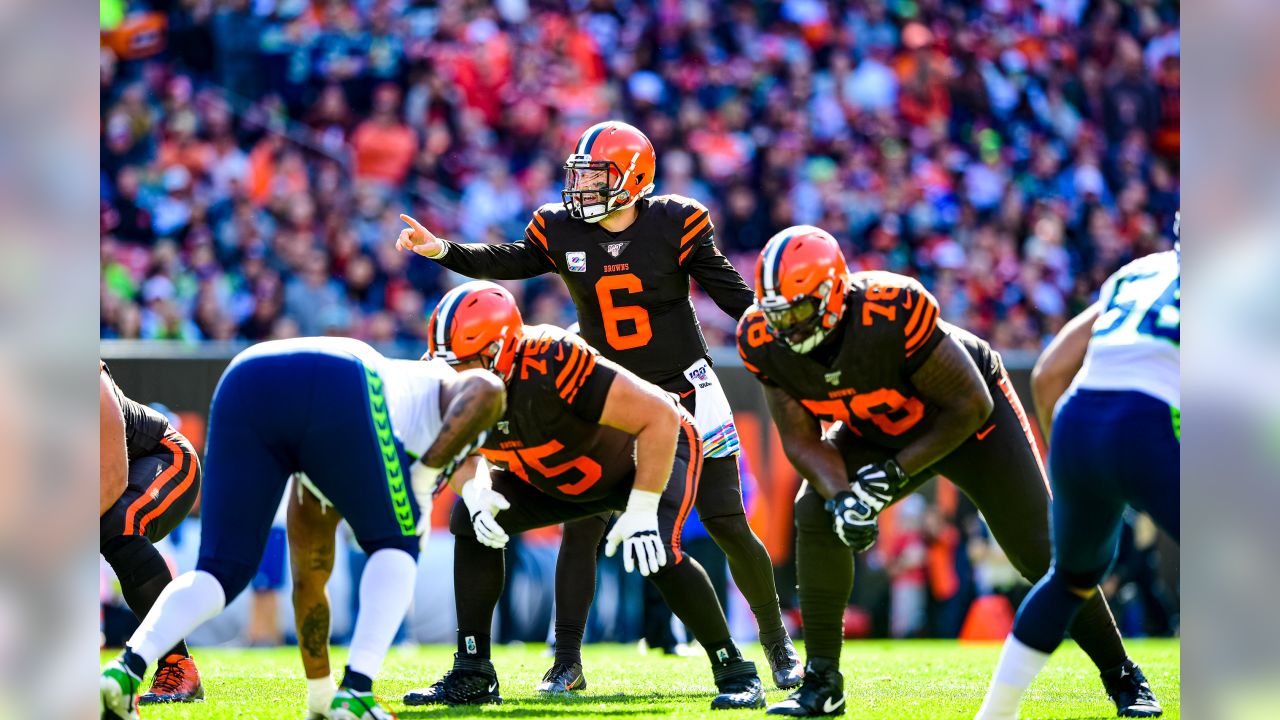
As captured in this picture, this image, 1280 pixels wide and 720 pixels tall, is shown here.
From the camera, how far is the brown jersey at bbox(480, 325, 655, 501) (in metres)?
5.71

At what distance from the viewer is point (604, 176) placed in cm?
700

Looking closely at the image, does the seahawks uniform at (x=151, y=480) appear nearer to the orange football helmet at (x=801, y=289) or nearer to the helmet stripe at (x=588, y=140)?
the helmet stripe at (x=588, y=140)

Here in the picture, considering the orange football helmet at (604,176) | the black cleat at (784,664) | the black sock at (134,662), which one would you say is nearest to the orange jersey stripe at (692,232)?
the orange football helmet at (604,176)

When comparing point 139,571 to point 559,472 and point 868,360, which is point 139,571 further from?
point 868,360

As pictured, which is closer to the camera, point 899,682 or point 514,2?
point 899,682

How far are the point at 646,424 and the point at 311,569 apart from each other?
4.45ft

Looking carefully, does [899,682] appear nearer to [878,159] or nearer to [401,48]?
[878,159]

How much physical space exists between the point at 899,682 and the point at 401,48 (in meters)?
10.2

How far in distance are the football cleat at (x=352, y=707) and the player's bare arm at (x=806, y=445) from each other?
1675mm

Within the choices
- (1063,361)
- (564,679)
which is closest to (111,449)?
(564,679)

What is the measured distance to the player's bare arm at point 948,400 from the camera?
529 cm

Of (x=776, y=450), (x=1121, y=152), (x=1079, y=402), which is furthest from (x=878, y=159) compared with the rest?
(x=1079, y=402)

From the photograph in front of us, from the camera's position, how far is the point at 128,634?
1051cm
